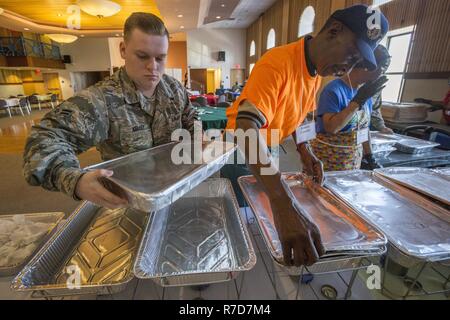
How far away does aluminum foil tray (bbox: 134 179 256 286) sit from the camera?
432mm

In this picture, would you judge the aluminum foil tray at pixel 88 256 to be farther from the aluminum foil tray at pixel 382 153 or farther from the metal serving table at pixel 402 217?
the aluminum foil tray at pixel 382 153

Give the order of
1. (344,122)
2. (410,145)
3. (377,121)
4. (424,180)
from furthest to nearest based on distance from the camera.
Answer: (377,121) → (410,145) → (344,122) → (424,180)

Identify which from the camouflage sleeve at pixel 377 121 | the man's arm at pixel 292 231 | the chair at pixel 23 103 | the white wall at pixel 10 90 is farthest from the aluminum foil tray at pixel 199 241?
the white wall at pixel 10 90

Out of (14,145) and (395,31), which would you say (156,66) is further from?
(14,145)

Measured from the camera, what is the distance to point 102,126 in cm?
60

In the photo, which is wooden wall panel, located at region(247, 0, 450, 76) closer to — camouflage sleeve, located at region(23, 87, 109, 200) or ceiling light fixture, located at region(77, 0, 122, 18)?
camouflage sleeve, located at region(23, 87, 109, 200)

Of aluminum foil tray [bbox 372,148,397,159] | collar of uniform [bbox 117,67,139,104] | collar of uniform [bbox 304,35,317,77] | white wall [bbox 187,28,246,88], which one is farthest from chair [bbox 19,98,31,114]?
aluminum foil tray [bbox 372,148,397,159]

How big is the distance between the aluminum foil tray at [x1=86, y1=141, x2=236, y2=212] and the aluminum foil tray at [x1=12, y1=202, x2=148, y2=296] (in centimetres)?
17

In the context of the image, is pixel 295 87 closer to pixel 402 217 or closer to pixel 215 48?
pixel 402 217

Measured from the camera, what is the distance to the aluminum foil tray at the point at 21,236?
523 mm

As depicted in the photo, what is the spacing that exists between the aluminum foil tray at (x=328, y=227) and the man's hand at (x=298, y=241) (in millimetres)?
31

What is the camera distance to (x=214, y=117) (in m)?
2.64

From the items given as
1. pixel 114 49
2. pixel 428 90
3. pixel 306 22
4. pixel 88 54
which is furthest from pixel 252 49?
pixel 428 90

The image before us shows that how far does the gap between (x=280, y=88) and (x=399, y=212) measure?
479 millimetres
